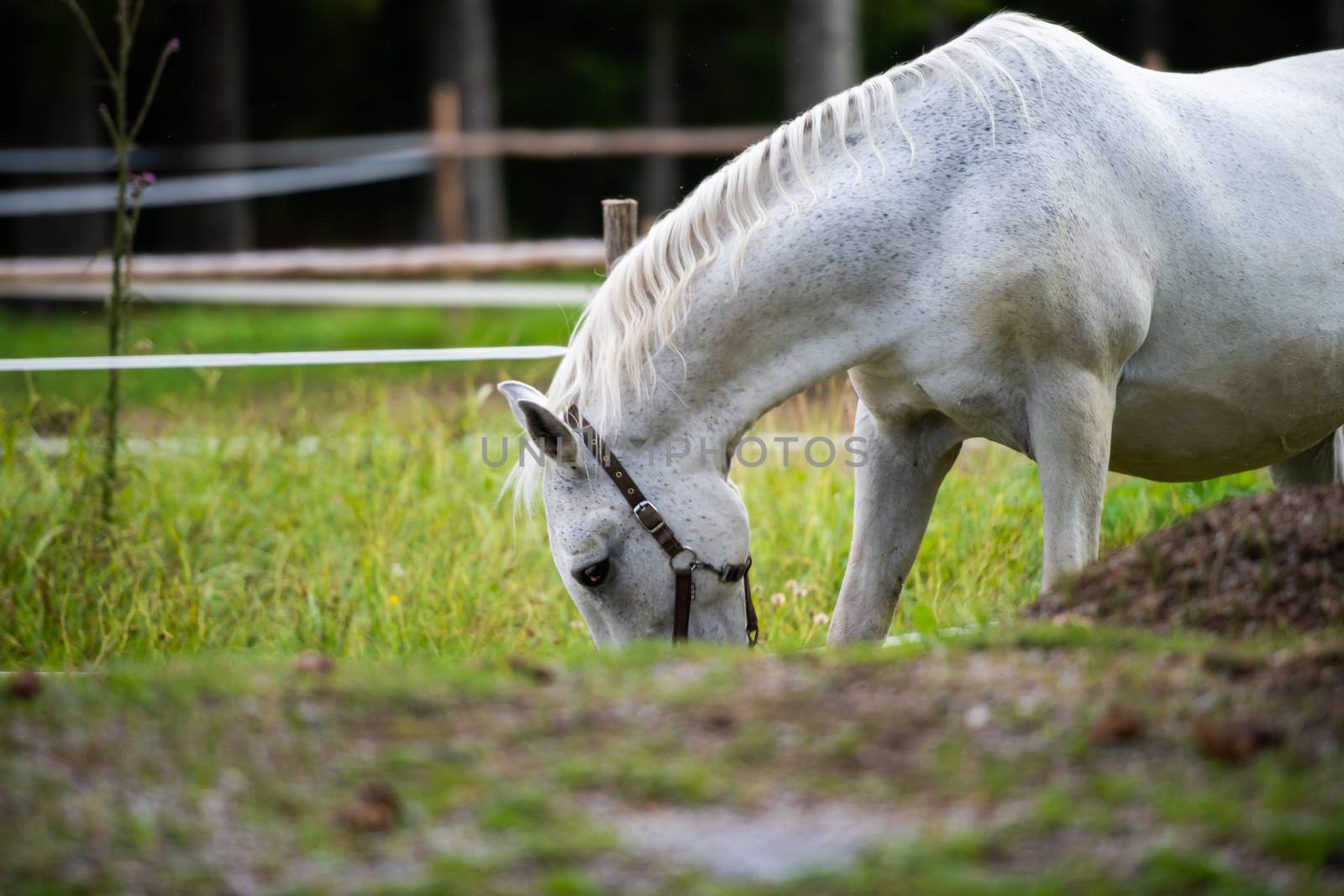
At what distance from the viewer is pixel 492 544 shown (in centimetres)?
514

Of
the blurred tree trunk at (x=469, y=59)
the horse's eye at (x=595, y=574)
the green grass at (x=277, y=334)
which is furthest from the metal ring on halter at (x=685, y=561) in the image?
the blurred tree trunk at (x=469, y=59)

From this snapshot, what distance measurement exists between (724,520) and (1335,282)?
1.78m

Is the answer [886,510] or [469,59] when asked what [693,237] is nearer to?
[886,510]

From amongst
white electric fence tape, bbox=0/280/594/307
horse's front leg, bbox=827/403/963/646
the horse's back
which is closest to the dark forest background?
white electric fence tape, bbox=0/280/594/307

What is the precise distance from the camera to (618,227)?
191 inches

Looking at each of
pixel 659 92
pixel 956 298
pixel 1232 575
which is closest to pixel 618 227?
pixel 956 298

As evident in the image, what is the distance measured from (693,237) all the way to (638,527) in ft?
2.44

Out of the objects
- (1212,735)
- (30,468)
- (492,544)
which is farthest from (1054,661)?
(30,468)

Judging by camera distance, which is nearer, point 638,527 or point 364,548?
point 638,527

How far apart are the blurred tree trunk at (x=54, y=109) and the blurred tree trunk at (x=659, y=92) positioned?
7028 millimetres

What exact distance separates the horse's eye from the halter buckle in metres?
0.13

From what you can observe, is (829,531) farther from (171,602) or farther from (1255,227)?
(171,602)

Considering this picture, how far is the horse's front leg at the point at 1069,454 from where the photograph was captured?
3.29m

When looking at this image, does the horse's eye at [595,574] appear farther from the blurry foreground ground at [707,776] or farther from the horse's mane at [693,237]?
the blurry foreground ground at [707,776]
